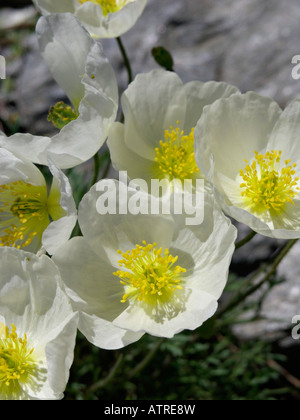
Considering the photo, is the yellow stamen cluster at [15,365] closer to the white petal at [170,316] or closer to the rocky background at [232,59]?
the white petal at [170,316]

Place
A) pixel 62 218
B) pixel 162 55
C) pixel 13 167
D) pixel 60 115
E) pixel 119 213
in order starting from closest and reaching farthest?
pixel 62 218
pixel 13 167
pixel 119 213
pixel 60 115
pixel 162 55

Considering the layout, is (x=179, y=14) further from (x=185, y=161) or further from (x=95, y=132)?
(x=95, y=132)

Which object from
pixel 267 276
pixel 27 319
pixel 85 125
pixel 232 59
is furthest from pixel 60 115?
pixel 232 59

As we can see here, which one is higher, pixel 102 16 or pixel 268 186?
pixel 102 16

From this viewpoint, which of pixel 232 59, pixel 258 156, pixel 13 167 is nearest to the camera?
pixel 13 167

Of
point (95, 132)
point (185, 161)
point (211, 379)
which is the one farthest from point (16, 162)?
point (211, 379)

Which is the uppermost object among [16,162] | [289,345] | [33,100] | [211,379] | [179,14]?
[179,14]

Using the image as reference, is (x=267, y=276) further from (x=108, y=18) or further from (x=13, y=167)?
(x=108, y=18)

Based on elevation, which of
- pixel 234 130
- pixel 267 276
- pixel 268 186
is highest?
pixel 234 130
